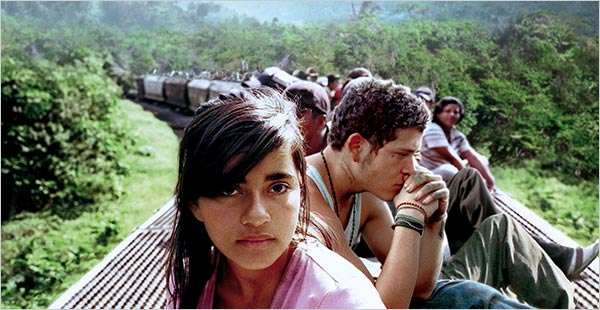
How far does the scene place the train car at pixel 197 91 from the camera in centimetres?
407

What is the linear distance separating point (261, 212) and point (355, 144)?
0.71 meters

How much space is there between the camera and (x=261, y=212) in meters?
1.03

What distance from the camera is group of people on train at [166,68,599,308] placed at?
41.1 inches

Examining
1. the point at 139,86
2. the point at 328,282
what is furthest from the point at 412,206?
the point at 139,86

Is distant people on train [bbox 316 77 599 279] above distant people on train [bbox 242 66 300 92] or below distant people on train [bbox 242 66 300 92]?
below

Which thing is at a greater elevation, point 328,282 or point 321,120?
point 328,282

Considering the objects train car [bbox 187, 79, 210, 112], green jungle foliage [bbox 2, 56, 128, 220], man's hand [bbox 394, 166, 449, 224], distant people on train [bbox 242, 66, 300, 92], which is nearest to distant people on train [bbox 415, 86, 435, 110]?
distant people on train [bbox 242, 66, 300, 92]

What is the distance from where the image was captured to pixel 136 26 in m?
4.30

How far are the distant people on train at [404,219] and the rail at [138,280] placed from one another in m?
0.47

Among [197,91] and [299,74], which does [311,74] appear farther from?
[197,91]

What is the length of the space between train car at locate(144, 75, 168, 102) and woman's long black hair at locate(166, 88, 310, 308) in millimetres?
3539

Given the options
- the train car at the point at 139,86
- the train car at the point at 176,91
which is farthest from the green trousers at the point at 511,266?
the train car at the point at 139,86

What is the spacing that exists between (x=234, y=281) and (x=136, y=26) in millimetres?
3406

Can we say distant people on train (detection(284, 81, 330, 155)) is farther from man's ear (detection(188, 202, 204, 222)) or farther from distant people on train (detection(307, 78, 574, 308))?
man's ear (detection(188, 202, 204, 222))
